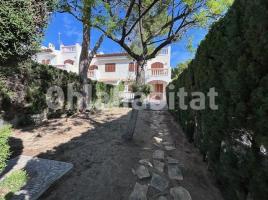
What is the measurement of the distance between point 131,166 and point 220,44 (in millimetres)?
3307

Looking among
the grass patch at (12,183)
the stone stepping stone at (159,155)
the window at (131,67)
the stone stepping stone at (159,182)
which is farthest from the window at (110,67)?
the stone stepping stone at (159,182)

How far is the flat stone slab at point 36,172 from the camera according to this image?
403 cm

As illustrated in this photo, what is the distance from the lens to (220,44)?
155 inches

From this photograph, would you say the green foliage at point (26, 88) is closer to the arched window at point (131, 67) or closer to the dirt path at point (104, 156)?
the dirt path at point (104, 156)

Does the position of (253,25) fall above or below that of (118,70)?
below

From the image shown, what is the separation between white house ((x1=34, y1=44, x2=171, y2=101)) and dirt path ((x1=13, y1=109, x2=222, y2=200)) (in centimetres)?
1683

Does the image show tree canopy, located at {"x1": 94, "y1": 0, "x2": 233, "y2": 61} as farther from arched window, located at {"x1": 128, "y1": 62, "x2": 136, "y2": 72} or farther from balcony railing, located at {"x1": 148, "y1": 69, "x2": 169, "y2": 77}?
arched window, located at {"x1": 128, "y1": 62, "x2": 136, "y2": 72}

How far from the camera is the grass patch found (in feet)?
13.1

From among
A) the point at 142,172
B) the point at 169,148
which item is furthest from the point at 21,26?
the point at 169,148

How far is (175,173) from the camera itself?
469cm

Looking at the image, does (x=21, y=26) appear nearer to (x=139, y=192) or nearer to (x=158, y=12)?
(x=139, y=192)

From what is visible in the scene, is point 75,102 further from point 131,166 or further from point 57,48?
point 57,48

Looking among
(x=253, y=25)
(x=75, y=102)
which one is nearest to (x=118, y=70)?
(x=75, y=102)

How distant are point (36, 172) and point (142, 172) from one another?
2448 mm
